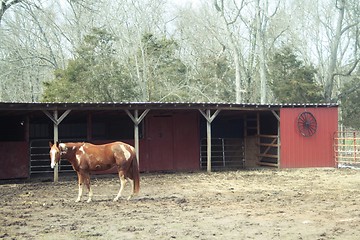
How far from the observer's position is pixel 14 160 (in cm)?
1541

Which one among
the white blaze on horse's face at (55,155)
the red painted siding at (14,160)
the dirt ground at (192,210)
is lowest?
the dirt ground at (192,210)

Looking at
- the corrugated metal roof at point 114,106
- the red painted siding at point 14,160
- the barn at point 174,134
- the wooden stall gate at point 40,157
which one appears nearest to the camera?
the corrugated metal roof at point 114,106

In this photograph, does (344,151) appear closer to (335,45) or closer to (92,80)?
(335,45)

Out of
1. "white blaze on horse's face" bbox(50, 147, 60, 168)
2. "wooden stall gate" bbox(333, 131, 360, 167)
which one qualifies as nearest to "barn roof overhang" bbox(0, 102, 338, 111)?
"wooden stall gate" bbox(333, 131, 360, 167)

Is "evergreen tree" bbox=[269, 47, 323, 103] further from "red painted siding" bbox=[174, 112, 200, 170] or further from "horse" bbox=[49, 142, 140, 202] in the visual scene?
"horse" bbox=[49, 142, 140, 202]

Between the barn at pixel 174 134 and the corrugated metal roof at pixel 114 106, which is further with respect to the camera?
the barn at pixel 174 134

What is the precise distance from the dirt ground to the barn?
2085 mm

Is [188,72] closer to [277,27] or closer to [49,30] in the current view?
[277,27]

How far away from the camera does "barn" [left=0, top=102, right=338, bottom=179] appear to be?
Result: 1567cm

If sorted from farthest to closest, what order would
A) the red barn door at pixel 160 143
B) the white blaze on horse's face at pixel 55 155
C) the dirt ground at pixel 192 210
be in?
the red barn door at pixel 160 143, the white blaze on horse's face at pixel 55 155, the dirt ground at pixel 192 210

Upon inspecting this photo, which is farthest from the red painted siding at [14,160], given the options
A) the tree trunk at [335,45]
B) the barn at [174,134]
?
the tree trunk at [335,45]

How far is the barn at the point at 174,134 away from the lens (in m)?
15.7

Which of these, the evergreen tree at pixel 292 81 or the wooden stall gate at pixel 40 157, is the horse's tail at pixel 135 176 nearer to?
the wooden stall gate at pixel 40 157

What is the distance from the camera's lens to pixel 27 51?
27.6m
